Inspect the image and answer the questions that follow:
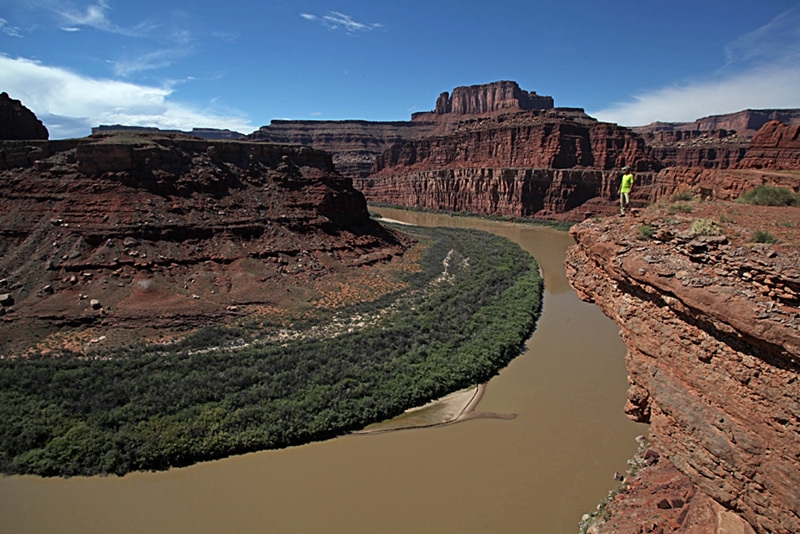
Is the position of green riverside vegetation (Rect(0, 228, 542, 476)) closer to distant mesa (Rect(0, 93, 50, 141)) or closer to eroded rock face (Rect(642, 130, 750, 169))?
distant mesa (Rect(0, 93, 50, 141))

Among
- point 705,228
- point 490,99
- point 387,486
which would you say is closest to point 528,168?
point 387,486

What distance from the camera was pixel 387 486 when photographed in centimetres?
1098

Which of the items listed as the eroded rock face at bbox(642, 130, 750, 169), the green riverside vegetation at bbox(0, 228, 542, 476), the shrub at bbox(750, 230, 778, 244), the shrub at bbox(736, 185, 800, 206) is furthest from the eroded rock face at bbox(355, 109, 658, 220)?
the shrub at bbox(750, 230, 778, 244)

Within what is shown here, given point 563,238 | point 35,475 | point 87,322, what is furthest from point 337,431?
point 563,238

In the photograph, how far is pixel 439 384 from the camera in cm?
1530

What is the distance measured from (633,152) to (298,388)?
226 ft

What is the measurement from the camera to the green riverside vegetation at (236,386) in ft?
38.4

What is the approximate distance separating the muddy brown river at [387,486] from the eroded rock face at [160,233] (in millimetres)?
10280

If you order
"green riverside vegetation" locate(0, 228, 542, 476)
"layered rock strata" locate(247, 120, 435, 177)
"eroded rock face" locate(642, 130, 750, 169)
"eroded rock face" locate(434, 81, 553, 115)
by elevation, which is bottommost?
"green riverside vegetation" locate(0, 228, 542, 476)

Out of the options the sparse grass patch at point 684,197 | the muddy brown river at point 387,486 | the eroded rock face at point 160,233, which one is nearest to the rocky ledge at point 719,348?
the muddy brown river at point 387,486

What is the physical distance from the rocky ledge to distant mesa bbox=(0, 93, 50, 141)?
133 feet

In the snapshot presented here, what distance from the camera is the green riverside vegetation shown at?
38.4 ft

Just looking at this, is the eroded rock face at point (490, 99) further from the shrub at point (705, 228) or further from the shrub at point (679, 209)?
the shrub at point (705, 228)

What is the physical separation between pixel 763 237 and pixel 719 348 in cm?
179
